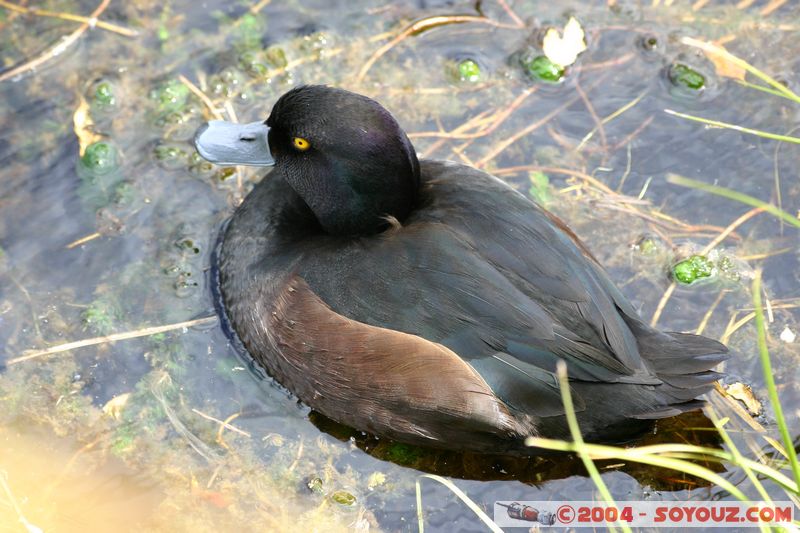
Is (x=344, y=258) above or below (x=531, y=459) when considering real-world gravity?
above

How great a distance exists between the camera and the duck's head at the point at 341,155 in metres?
3.52

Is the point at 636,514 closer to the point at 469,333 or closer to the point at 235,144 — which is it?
the point at 469,333

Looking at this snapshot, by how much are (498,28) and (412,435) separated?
2.43 metres

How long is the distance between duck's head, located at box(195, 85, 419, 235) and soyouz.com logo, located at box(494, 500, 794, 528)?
4.13 feet

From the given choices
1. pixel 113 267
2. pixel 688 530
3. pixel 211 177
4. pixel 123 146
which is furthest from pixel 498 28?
pixel 688 530

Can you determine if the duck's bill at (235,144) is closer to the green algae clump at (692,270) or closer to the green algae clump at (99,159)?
the green algae clump at (99,159)

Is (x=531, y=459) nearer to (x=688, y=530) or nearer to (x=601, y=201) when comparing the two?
(x=688, y=530)

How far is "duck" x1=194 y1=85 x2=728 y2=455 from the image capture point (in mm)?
3348

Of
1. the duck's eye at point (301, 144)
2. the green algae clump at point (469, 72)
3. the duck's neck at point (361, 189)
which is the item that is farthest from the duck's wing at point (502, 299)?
the green algae clump at point (469, 72)

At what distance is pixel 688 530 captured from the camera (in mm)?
3602

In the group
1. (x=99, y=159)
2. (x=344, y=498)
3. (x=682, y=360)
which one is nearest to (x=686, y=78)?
(x=682, y=360)

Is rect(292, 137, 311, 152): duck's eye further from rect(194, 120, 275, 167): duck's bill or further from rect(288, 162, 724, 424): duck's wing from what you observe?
rect(288, 162, 724, 424): duck's wing

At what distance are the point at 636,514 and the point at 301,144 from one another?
6.45 ft

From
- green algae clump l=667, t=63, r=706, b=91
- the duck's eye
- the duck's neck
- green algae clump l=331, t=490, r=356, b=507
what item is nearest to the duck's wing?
the duck's neck
